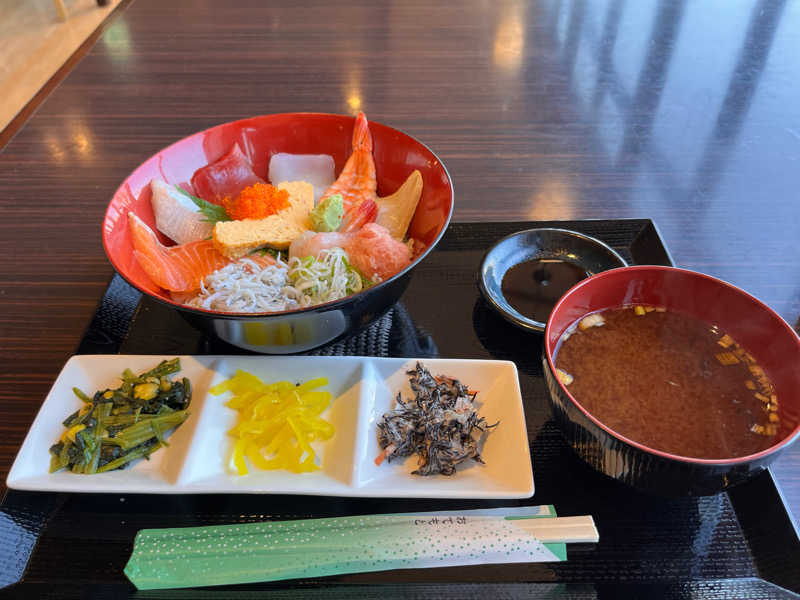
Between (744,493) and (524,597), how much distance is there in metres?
0.42

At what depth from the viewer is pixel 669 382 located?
→ 92 cm

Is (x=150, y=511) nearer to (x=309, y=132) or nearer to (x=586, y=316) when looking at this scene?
(x=586, y=316)

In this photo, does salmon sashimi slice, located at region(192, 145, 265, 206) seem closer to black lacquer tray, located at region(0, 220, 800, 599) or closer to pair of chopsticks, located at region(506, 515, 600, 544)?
black lacquer tray, located at region(0, 220, 800, 599)

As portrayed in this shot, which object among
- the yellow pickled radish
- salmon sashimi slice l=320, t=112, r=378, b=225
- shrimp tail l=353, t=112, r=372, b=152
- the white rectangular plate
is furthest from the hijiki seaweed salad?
shrimp tail l=353, t=112, r=372, b=152

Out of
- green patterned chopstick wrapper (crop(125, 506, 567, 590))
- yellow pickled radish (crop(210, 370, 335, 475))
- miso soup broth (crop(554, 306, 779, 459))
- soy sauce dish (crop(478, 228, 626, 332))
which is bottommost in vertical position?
green patterned chopstick wrapper (crop(125, 506, 567, 590))

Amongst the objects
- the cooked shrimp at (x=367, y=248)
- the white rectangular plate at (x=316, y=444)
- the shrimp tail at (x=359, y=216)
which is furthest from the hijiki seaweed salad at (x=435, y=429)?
the shrimp tail at (x=359, y=216)

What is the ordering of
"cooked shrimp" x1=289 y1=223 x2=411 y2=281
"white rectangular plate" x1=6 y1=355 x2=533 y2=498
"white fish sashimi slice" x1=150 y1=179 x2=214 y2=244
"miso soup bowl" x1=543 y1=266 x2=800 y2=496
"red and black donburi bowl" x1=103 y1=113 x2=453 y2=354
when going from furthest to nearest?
"white fish sashimi slice" x1=150 y1=179 x2=214 y2=244, "cooked shrimp" x1=289 y1=223 x2=411 y2=281, "red and black donburi bowl" x1=103 y1=113 x2=453 y2=354, "white rectangular plate" x1=6 y1=355 x2=533 y2=498, "miso soup bowl" x1=543 y1=266 x2=800 y2=496

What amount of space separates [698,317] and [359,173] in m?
0.79

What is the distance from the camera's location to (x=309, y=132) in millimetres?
1389

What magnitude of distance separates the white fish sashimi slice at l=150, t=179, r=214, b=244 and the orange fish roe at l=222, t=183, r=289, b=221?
8 cm

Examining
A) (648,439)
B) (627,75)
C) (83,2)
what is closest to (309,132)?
(648,439)

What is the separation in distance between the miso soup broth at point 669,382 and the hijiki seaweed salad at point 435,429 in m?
0.18

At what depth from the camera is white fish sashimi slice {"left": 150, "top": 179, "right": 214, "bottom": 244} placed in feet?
4.07

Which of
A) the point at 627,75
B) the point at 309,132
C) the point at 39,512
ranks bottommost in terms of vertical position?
the point at 39,512
